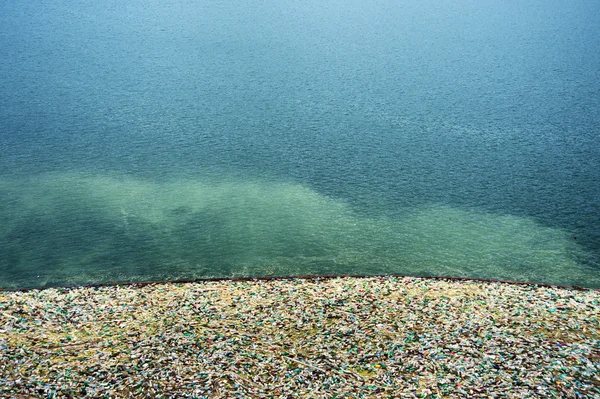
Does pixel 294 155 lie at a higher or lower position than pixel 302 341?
lower

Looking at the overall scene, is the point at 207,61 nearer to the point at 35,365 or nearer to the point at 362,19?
the point at 362,19

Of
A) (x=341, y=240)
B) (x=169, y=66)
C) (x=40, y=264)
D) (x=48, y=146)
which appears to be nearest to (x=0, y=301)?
(x=40, y=264)

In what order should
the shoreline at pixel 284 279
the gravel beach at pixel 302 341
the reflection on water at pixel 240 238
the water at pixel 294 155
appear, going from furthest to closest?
the water at pixel 294 155 → the reflection on water at pixel 240 238 → the shoreline at pixel 284 279 → the gravel beach at pixel 302 341

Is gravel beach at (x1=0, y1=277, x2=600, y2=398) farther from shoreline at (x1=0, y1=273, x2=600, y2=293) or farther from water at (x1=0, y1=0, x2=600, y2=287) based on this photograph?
water at (x1=0, y1=0, x2=600, y2=287)

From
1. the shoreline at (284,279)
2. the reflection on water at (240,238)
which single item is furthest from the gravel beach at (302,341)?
the reflection on water at (240,238)

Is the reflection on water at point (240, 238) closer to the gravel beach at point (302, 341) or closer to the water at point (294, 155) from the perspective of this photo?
the water at point (294, 155)

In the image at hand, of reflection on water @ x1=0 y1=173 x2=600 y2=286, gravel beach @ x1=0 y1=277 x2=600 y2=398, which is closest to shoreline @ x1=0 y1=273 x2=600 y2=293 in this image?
Answer: gravel beach @ x1=0 y1=277 x2=600 y2=398

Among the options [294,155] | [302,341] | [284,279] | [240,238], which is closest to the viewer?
[302,341]

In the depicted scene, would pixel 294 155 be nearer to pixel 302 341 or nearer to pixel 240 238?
pixel 240 238

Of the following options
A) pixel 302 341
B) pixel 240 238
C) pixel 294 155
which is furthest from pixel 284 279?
pixel 294 155
